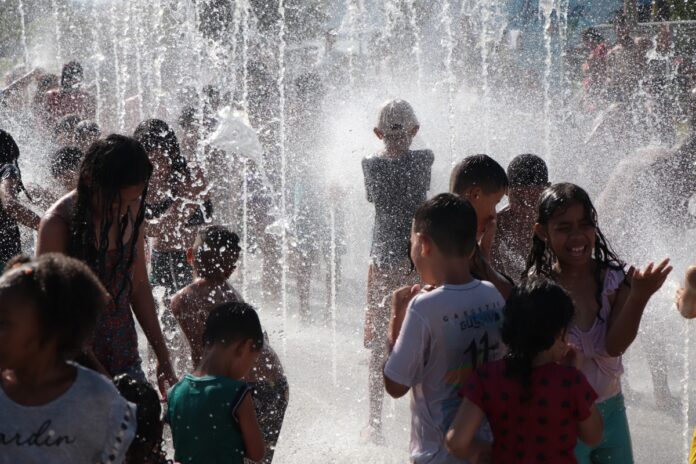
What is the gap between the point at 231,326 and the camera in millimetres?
3049

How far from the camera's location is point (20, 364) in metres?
2.17

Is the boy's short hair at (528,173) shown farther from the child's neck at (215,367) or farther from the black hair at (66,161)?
the black hair at (66,161)

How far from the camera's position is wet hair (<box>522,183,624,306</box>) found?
10.4 feet

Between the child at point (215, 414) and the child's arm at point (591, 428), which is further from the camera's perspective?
the child at point (215, 414)

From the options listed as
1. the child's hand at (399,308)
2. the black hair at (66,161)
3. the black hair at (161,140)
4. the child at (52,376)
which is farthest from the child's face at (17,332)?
the black hair at (66,161)

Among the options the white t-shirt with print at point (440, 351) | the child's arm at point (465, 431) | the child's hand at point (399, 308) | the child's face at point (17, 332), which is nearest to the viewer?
the child's face at point (17, 332)

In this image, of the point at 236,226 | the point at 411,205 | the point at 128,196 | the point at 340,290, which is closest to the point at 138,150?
the point at 128,196

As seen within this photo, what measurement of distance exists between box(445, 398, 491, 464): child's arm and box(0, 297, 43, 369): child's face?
1095 millimetres

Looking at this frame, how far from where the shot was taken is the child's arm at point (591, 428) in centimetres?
257

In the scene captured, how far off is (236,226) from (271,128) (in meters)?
1.48

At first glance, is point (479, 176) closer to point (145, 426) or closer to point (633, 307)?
point (633, 307)

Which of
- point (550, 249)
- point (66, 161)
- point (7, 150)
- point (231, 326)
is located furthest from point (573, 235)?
point (66, 161)

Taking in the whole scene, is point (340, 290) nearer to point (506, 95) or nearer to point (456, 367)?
point (506, 95)

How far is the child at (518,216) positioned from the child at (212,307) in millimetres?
1036
